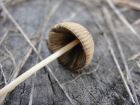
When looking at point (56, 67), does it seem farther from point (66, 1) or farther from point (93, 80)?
point (66, 1)

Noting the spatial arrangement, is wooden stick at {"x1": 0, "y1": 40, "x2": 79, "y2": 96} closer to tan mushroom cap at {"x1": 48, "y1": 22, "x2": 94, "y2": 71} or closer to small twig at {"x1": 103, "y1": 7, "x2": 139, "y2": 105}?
tan mushroom cap at {"x1": 48, "y1": 22, "x2": 94, "y2": 71}

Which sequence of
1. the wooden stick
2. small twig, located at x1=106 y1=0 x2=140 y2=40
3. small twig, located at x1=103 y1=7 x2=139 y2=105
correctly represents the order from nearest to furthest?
the wooden stick → small twig, located at x1=103 y1=7 x2=139 y2=105 → small twig, located at x1=106 y1=0 x2=140 y2=40

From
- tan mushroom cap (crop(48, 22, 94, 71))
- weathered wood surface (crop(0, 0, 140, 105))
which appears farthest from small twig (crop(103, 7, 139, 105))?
tan mushroom cap (crop(48, 22, 94, 71))

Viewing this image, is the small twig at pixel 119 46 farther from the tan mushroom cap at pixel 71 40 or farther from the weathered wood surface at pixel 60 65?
the tan mushroom cap at pixel 71 40

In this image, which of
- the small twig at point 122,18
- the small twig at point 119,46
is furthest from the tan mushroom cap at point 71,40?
the small twig at point 122,18

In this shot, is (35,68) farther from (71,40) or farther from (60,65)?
(71,40)

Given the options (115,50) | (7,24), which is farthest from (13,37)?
(115,50)

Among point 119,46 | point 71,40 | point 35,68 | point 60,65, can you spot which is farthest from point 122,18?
point 35,68
